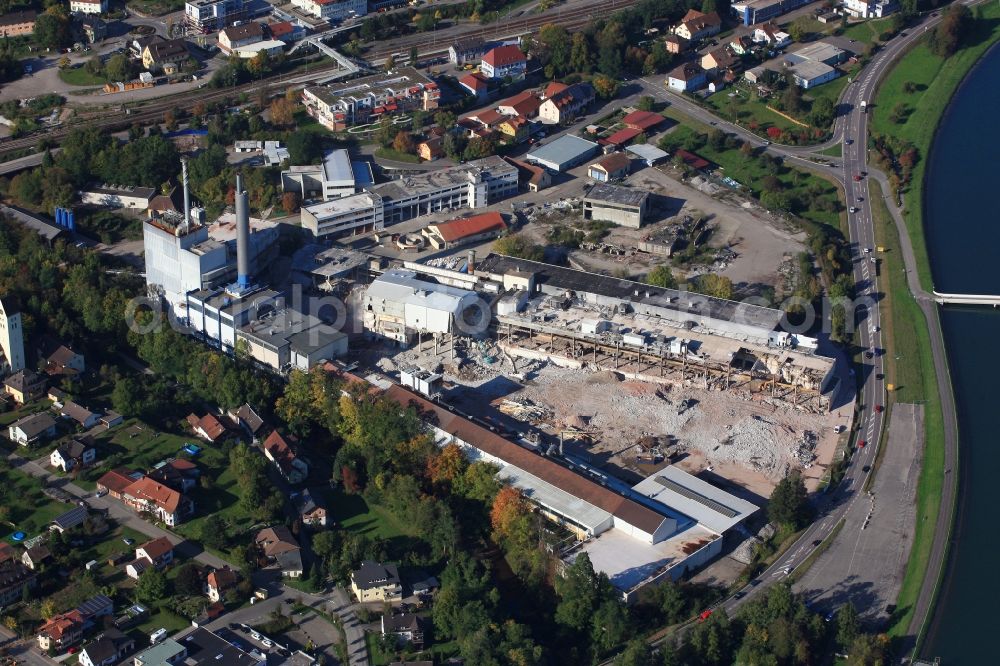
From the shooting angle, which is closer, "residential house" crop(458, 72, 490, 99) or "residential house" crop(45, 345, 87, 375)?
"residential house" crop(45, 345, 87, 375)

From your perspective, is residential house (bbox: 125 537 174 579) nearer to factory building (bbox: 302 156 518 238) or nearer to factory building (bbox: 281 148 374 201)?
factory building (bbox: 302 156 518 238)

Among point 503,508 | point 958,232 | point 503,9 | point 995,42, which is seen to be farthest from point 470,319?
point 995,42

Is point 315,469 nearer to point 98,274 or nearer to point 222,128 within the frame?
point 98,274

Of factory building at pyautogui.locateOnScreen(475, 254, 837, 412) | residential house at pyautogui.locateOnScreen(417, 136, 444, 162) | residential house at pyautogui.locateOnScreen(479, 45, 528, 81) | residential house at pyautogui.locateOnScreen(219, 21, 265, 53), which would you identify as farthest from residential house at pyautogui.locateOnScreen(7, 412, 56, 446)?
residential house at pyautogui.locateOnScreen(479, 45, 528, 81)

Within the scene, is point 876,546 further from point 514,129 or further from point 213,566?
point 514,129

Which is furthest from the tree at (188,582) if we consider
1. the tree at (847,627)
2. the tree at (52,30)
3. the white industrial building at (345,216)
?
the tree at (52,30)

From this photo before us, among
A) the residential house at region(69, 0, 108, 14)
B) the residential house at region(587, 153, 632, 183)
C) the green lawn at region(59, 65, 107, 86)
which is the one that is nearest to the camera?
the residential house at region(587, 153, 632, 183)
